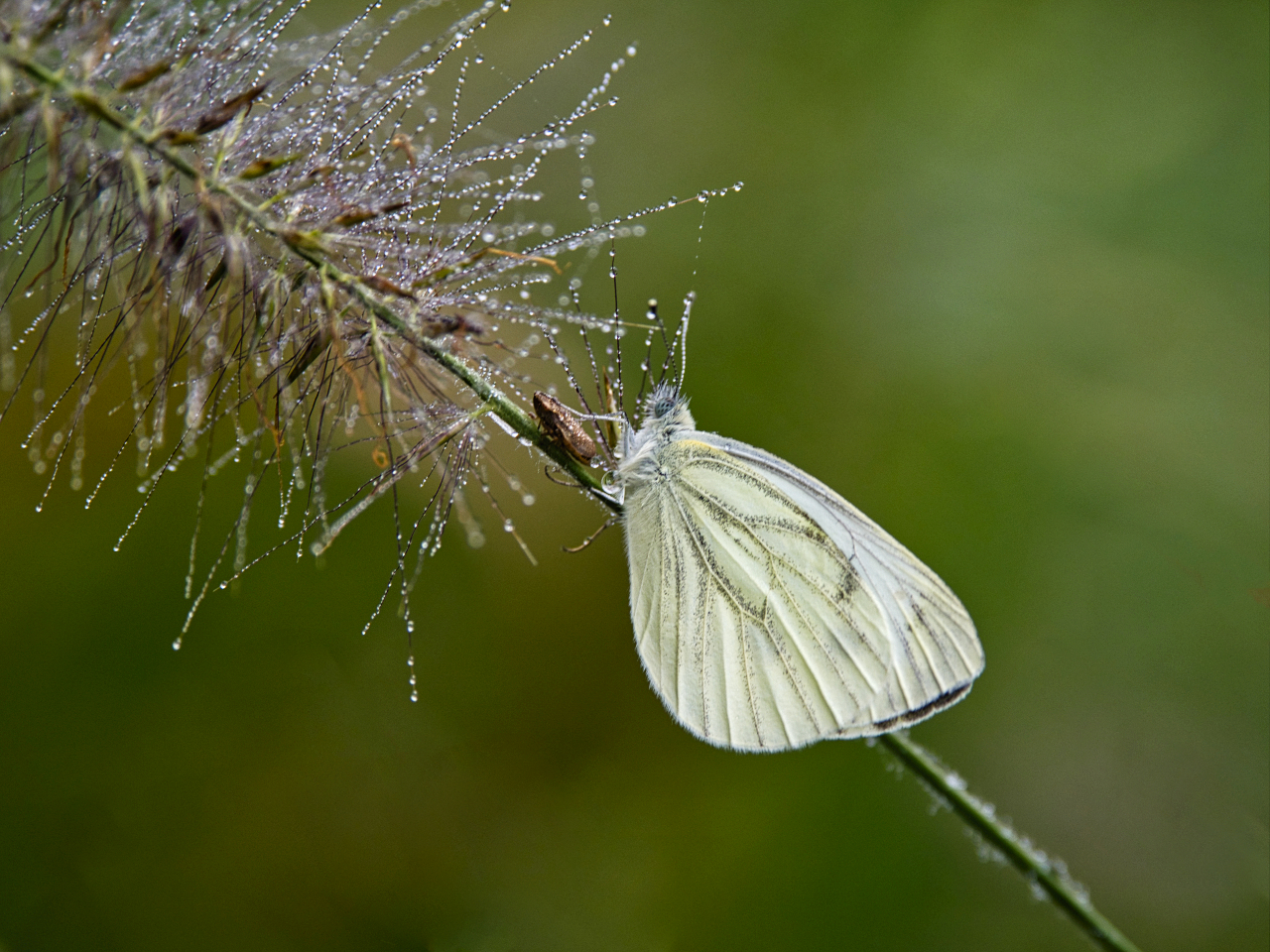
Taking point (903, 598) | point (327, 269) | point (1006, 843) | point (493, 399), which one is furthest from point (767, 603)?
point (327, 269)

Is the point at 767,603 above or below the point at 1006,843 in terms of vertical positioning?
above

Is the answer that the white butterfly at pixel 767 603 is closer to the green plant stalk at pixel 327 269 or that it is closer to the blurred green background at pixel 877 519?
the green plant stalk at pixel 327 269

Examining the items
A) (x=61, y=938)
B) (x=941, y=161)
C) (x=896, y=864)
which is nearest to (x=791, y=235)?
(x=941, y=161)

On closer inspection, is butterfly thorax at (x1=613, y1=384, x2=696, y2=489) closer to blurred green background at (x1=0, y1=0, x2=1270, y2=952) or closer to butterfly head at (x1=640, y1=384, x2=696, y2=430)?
butterfly head at (x1=640, y1=384, x2=696, y2=430)

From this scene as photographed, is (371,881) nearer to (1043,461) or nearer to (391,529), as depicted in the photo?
(391,529)

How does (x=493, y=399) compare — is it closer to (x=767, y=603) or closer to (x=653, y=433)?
(x=653, y=433)

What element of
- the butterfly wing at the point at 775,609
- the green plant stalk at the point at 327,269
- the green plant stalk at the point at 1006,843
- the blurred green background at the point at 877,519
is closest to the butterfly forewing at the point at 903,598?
the butterfly wing at the point at 775,609

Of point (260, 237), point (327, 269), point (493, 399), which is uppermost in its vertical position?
point (260, 237)
